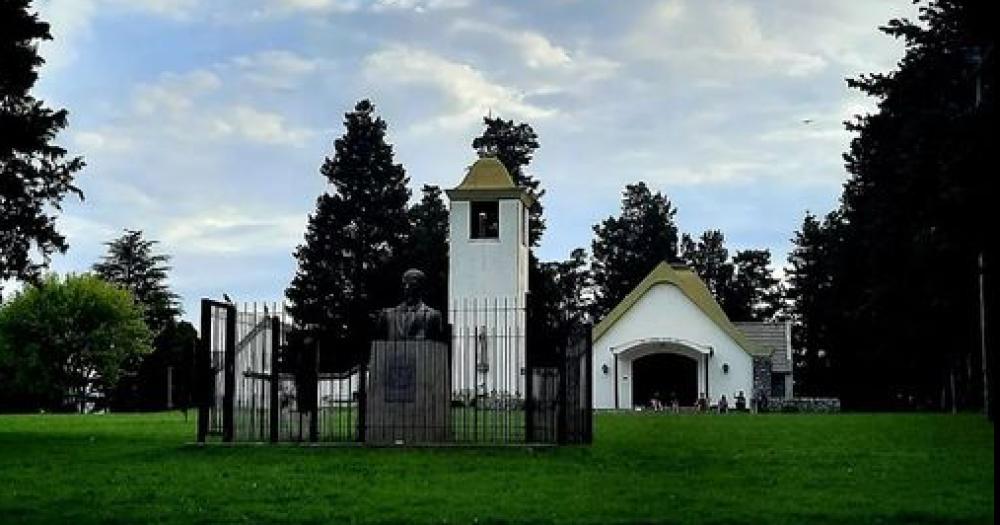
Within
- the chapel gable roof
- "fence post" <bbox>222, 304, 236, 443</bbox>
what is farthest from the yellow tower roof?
"fence post" <bbox>222, 304, 236, 443</bbox>

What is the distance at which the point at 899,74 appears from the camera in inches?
1320

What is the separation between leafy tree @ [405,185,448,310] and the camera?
238 ft

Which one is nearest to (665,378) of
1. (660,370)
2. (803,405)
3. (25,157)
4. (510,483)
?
(660,370)

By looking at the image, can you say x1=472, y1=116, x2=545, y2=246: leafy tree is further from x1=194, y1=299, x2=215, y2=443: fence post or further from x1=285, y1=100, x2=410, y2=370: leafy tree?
x1=194, y1=299, x2=215, y2=443: fence post

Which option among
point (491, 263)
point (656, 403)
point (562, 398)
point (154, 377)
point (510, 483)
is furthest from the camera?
point (154, 377)

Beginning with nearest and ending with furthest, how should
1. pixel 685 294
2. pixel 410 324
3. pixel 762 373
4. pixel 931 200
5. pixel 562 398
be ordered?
1. pixel 931 200
2. pixel 562 398
3. pixel 410 324
4. pixel 685 294
5. pixel 762 373

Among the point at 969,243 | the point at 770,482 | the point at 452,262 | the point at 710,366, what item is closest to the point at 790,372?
the point at 710,366

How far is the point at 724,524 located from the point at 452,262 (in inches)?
1821

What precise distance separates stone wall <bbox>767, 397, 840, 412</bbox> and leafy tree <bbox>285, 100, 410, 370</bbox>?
23.2 m

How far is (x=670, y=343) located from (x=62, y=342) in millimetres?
34214

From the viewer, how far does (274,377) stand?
21.9 meters

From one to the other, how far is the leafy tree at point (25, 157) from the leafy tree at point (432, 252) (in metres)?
43.1

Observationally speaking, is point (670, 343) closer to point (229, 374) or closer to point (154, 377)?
point (154, 377)

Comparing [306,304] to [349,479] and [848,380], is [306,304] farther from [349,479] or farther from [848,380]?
[349,479]
